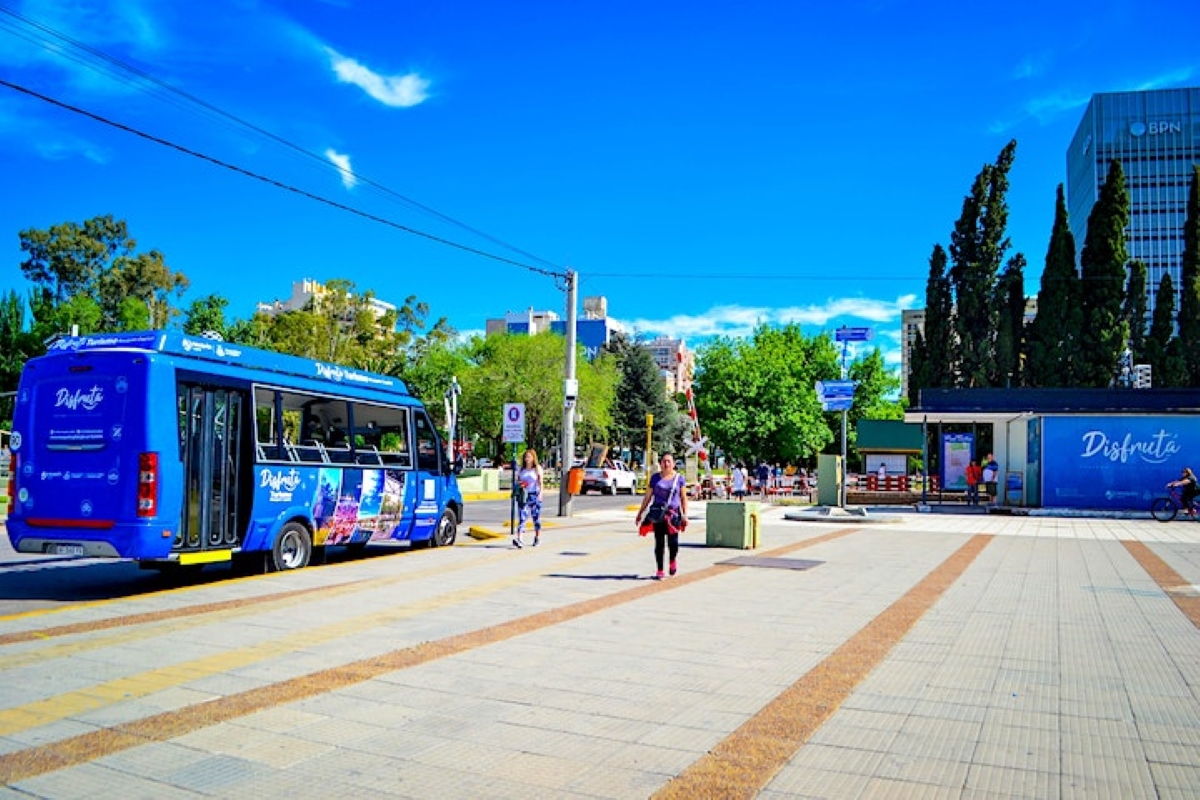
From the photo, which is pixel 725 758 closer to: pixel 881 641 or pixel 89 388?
pixel 881 641

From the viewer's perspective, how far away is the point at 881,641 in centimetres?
780

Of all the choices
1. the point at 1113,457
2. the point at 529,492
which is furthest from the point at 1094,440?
the point at 529,492

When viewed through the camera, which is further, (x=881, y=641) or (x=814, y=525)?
(x=814, y=525)

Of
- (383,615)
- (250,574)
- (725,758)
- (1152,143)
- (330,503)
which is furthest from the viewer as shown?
(1152,143)

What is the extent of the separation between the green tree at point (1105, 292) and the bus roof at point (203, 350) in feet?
151

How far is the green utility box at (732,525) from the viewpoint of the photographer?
1627 centimetres

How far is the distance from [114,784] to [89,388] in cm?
718

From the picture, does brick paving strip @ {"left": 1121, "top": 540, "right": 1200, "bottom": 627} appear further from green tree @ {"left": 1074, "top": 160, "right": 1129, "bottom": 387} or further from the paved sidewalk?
green tree @ {"left": 1074, "top": 160, "right": 1129, "bottom": 387}

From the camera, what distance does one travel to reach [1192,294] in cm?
4731

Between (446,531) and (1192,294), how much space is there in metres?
46.6

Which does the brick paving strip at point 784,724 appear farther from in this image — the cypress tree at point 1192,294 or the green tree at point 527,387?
the green tree at point 527,387

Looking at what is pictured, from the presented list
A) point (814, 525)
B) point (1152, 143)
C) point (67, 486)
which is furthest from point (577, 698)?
point (1152, 143)

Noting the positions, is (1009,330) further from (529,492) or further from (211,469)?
(211,469)

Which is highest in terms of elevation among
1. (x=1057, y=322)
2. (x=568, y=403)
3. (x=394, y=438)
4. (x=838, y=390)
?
(x=1057, y=322)
